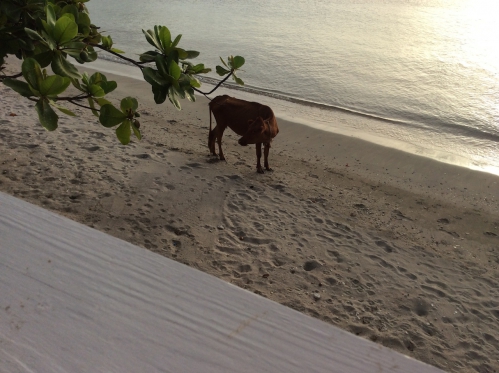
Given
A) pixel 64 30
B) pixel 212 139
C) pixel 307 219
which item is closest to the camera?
pixel 64 30

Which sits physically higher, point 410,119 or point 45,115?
point 45,115

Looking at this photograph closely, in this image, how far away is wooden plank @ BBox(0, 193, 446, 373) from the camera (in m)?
1.30

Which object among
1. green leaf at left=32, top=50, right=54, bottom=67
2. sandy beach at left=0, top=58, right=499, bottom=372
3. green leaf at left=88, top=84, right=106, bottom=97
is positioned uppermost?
green leaf at left=32, top=50, right=54, bottom=67

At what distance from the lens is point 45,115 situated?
146cm

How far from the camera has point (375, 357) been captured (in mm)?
1399

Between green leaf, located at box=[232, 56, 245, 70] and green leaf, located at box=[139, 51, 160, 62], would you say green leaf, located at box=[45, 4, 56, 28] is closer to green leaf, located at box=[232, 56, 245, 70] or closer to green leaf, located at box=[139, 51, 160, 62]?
green leaf, located at box=[139, 51, 160, 62]

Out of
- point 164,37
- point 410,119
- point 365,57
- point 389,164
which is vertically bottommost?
point 389,164

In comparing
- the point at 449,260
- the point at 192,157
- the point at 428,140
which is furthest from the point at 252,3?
the point at 449,260

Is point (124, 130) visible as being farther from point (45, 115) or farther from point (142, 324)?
point (142, 324)

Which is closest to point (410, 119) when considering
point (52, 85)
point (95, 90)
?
point (95, 90)

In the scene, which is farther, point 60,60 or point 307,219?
point 307,219

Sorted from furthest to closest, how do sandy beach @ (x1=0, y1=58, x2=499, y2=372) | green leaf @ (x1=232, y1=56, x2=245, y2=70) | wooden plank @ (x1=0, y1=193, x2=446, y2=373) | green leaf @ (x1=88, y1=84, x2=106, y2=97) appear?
sandy beach @ (x1=0, y1=58, x2=499, y2=372)
green leaf @ (x1=232, y1=56, x2=245, y2=70)
green leaf @ (x1=88, y1=84, x2=106, y2=97)
wooden plank @ (x1=0, y1=193, x2=446, y2=373)

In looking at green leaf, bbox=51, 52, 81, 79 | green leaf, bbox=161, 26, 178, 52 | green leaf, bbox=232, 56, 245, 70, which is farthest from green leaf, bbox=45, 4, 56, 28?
green leaf, bbox=232, 56, 245, 70

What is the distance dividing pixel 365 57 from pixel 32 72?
1171 centimetres
